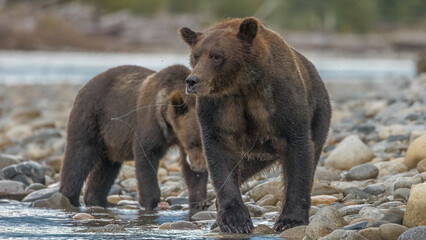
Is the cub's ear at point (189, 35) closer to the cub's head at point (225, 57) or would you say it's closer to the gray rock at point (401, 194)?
the cub's head at point (225, 57)

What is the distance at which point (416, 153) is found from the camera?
7.59 metres

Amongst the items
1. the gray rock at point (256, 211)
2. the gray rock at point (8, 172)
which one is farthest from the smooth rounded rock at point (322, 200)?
the gray rock at point (8, 172)

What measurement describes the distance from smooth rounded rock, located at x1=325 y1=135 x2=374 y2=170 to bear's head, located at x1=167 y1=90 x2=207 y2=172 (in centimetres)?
179

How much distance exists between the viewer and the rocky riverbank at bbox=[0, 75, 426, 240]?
17.8 ft

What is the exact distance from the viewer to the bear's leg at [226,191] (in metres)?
5.77

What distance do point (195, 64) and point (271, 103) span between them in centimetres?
57

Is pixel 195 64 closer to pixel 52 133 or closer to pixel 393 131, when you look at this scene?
pixel 393 131

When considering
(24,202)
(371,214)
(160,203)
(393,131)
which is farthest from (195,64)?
(393,131)

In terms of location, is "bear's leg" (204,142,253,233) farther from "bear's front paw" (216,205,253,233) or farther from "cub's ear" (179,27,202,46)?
"cub's ear" (179,27,202,46)

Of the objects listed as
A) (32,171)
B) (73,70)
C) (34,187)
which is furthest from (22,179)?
(73,70)

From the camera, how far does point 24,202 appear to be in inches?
308

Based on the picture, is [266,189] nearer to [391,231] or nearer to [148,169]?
[148,169]

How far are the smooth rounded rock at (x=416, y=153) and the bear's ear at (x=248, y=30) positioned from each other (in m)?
2.70

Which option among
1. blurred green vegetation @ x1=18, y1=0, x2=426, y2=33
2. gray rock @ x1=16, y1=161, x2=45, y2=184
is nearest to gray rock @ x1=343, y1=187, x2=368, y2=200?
gray rock @ x1=16, y1=161, x2=45, y2=184
